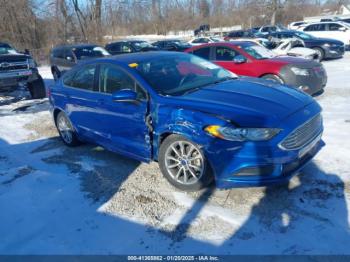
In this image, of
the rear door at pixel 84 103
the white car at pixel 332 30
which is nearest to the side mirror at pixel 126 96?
Answer: the rear door at pixel 84 103

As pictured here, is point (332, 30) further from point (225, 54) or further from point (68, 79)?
point (68, 79)

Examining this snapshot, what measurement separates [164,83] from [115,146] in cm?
118

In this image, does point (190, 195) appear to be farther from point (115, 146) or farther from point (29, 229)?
point (29, 229)

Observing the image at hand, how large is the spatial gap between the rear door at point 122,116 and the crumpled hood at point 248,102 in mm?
544

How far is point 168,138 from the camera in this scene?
12.7ft

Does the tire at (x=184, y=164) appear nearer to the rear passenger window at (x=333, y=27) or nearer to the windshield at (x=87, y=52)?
the windshield at (x=87, y=52)

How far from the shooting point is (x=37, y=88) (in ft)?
34.6

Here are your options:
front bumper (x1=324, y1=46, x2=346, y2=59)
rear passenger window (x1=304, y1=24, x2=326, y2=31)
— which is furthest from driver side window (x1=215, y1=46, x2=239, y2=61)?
rear passenger window (x1=304, y1=24, x2=326, y2=31)

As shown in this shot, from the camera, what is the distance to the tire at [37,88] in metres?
10.5

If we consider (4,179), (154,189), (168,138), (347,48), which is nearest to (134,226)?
(154,189)

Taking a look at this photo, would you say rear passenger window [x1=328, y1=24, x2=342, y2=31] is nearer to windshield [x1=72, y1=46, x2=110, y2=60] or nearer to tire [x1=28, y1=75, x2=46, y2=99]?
windshield [x1=72, y1=46, x2=110, y2=60]

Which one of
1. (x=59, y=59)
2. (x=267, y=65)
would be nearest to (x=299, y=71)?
(x=267, y=65)

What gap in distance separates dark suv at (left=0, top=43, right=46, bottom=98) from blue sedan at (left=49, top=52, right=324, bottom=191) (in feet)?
18.4

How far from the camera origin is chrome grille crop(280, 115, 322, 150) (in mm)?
3369
